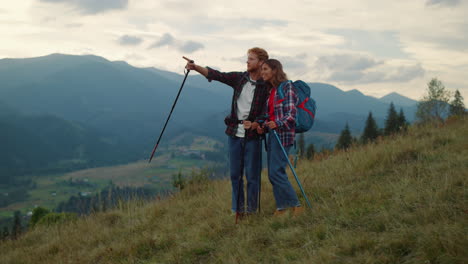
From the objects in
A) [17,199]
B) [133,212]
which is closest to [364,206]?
[133,212]

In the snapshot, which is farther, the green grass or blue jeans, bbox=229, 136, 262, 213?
the green grass

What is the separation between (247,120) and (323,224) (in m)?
1.76

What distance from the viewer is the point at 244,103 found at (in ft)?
17.4

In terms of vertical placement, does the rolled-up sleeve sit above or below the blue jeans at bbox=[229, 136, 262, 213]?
above

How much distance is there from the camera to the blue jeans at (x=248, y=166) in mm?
5293

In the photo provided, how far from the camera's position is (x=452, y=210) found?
371 cm

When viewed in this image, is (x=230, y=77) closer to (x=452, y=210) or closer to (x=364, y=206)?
(x=364, y=206)

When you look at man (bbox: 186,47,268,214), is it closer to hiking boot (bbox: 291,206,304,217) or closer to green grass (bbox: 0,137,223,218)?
hiking boot (bbox: 291,206,304,217)

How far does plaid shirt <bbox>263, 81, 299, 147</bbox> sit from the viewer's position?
4.70 m

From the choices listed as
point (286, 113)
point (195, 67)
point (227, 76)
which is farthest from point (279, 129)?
point (195, 67)

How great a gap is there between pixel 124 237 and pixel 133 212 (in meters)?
1.89

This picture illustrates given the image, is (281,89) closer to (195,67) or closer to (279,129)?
(279,129)

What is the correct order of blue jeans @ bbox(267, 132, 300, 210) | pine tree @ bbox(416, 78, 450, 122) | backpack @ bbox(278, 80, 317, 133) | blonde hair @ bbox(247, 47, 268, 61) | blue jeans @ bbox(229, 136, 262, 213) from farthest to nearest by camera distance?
pine tree @ bbox(416, 78, 450, 122)
blue jeans @ bbox(229, 136, 262, 213)
blonde hair @ bbox(247, 47, 268, 61)
blue jeans @ bbox(267, 132, 300, 210)
backpack @ bbox(278, 80, 317, 133)

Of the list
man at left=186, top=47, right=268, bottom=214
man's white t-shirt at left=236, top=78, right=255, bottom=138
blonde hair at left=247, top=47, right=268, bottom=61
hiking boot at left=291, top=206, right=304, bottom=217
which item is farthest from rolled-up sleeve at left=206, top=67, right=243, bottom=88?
hiking boot at left=291, top=206, right=304, bottom=217
